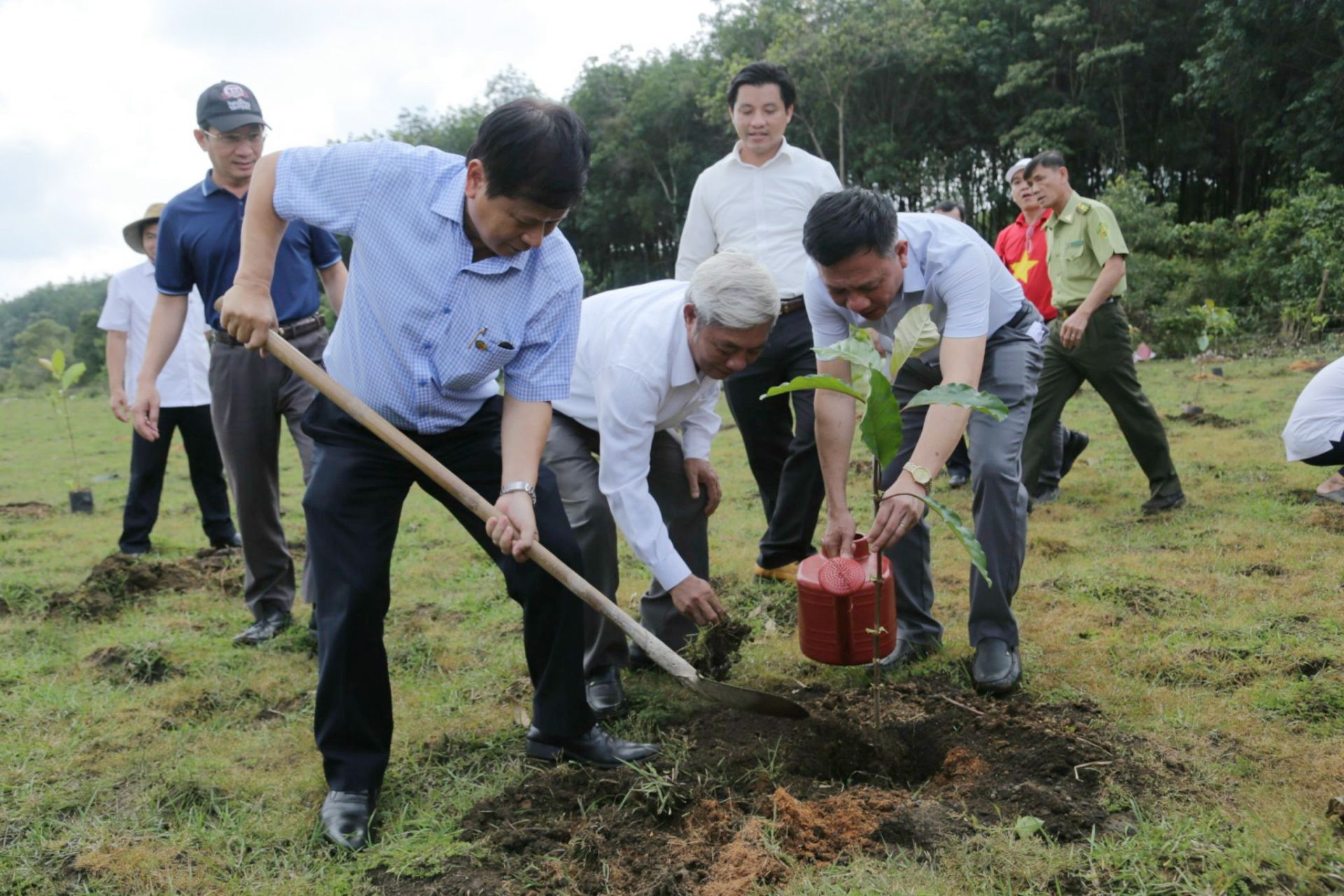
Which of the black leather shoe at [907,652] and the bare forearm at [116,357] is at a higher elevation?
the bare forearm at [116,357]

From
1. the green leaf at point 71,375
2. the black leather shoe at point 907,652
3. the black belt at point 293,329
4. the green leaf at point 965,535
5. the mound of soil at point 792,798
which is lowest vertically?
the mound of soil at point 792,798

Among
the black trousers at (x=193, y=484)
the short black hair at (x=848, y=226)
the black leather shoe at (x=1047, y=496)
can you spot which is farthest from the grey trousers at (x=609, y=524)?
the black trousers at (x=193, y=484)

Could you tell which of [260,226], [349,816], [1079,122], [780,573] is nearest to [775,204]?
[780,573]

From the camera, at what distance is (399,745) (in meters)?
3.11

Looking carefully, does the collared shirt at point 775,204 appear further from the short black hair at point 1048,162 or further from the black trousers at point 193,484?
the black trousers at point 193,484

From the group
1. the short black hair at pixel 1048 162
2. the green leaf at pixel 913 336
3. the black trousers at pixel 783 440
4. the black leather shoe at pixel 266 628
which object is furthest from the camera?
the short black hair at pixel 1048 162

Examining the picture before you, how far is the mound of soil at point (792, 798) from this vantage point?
2.30m

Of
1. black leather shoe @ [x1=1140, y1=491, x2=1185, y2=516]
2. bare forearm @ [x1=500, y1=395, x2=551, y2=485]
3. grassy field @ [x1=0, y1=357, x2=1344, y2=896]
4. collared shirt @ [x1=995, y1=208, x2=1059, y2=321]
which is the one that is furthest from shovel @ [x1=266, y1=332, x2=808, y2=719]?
collared shirt @ [x1=995, y1=208, x2=1059, y2=321]

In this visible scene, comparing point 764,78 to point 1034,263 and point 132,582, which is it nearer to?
point 1034,263

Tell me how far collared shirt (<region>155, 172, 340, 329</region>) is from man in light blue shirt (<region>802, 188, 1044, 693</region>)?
6.73 feet

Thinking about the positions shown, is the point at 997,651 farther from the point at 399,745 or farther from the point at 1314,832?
the point at 399,745

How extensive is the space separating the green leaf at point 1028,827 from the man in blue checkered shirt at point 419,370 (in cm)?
118

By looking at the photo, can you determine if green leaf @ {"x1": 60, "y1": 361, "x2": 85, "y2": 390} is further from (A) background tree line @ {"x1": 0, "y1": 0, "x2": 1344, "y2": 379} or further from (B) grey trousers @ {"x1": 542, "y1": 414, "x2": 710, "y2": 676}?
(A) background tree line @ {"x1": 0, "y1": 0, "x2": 1344, "y2": 379}

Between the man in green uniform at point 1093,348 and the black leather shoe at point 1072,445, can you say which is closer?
the man in green uniform at point 1093,348
